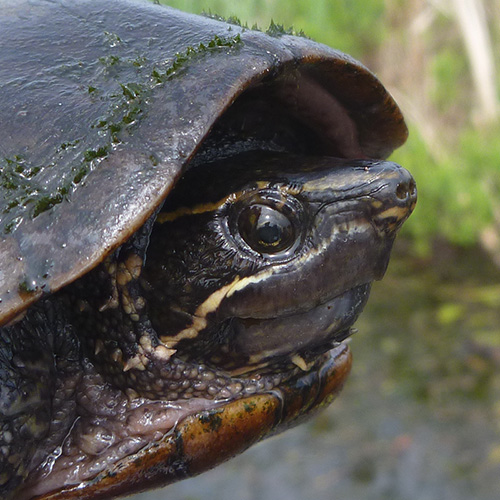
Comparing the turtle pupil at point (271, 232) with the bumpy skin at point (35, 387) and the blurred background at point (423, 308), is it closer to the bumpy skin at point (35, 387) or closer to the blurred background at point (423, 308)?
the bumpy skin at point (35, 387)

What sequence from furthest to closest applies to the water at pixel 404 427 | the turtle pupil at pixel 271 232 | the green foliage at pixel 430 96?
1. the green foliage at pixel 430 96
2. the water at pixel 404 427
3. the turtle pupil at pixel 271 232

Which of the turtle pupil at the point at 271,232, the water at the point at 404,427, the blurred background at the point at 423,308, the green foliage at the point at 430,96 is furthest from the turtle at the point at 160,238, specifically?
the green foliage at the point at 430,96

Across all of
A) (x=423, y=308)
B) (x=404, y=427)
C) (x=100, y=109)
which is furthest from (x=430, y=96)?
(x=100, y=109)

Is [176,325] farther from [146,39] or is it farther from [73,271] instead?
A: [146,39]

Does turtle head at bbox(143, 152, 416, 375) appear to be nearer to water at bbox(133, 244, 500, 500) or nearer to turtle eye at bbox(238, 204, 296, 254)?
turtle eye at bbox(238, 204, 296, 254)

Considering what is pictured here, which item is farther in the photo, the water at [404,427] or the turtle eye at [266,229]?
the water at [404,427]

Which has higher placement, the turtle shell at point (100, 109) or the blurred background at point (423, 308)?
the turtle shell at point (100, 109)

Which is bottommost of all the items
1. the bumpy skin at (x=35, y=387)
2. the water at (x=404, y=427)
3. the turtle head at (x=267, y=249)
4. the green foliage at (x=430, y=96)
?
the water at (x=404, y=427)

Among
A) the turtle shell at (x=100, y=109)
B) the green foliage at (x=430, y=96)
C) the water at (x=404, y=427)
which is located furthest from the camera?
the green foliage at (x=430, y=96)

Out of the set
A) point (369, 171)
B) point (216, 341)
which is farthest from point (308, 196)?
point (216, 341)
